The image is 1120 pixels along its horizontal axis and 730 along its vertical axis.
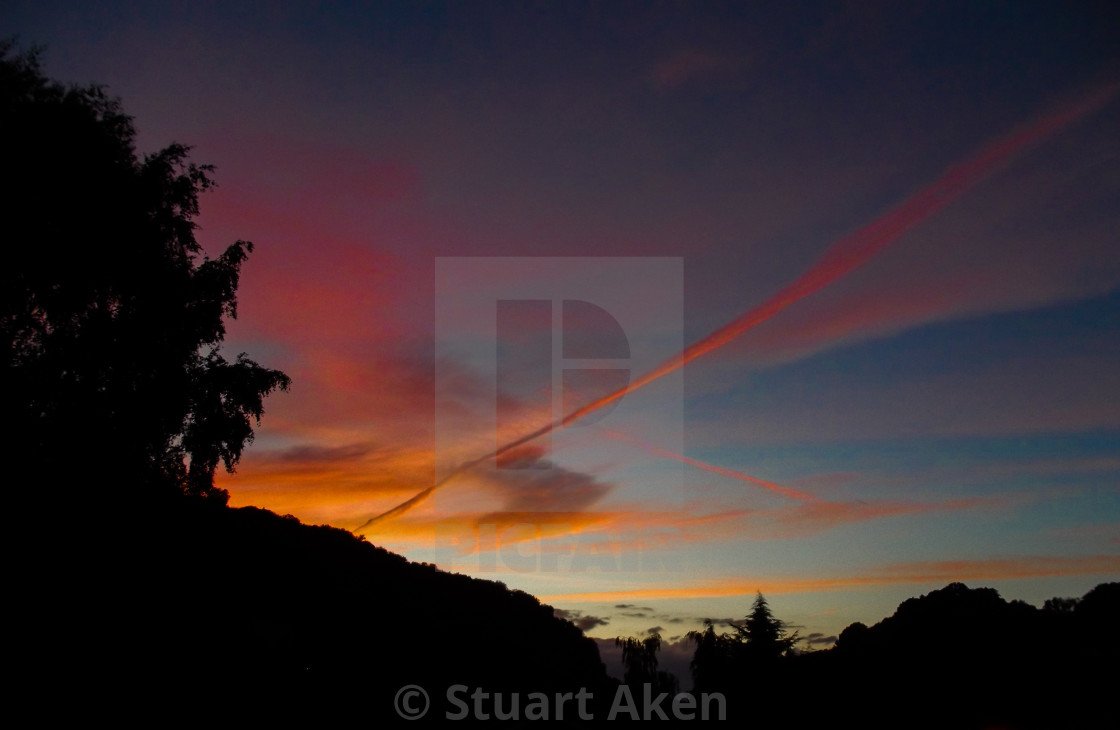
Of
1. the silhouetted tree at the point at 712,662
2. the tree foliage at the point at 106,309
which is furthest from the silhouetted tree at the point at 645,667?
the tree foliage at the point at 106,309

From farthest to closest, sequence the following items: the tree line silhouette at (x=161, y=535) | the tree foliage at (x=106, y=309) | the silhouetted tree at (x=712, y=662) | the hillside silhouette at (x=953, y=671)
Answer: the silhouetted tree at (x=712, y=662) < the hillside silhouette at (x=953, y=671) < the tree foliage at (x=106, y=309) < the tree line silhouette at (x=161, y=535)

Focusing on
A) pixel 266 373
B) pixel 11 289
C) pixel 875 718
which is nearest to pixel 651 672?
pixel 875 718

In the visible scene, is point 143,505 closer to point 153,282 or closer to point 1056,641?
point 153,282

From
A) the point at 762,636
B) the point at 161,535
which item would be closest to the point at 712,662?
A: the point at 762,636

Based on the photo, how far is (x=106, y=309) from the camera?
24.5 meters

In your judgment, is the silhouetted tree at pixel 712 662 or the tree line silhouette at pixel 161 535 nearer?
the tree line silhouette at pixel 161 535

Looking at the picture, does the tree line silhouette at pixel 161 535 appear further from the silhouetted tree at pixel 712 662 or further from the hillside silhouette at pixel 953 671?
the silhouetted tree at pixel 712 662

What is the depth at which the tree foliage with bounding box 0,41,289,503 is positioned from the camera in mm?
21719

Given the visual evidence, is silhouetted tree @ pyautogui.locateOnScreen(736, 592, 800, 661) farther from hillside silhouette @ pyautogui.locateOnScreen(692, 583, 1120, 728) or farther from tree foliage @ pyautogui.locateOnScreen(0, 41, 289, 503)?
tree foliage @ pyautogui.locateOnScreen(0, 41, 289, 503)

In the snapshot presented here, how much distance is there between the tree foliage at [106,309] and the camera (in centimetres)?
2172

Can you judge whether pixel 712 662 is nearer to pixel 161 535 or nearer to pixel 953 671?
pixel 953 671

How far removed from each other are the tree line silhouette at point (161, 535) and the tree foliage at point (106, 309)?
68mm

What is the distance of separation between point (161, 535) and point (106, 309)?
8.91 m

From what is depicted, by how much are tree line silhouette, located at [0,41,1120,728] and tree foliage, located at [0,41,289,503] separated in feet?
0.22
